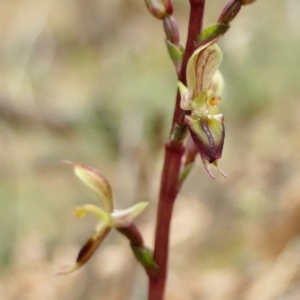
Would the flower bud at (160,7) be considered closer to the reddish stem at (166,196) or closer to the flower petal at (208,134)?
the reddish stem at (166,196)

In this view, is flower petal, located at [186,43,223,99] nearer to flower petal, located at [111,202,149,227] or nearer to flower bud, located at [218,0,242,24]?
flower bud, located at [218,0,242,24]

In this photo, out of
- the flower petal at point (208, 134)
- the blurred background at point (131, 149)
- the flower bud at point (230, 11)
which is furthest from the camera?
the blurred background at point (131, 149)

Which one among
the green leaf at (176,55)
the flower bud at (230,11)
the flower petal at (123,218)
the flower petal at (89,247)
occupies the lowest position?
the flower petal at (89,247)

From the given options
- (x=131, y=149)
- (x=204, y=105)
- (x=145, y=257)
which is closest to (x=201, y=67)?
(x=204, y=105)

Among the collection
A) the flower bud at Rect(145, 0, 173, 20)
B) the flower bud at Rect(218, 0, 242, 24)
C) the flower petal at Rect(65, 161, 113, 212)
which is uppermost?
the flower bud at Rect(218, 0, 242, 24)

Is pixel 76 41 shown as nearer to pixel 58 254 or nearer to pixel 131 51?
pixel 131 51

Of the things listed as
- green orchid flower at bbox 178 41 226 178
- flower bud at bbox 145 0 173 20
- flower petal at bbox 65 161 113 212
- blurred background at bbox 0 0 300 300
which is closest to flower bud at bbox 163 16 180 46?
flower bud at bbox 145 0 173 20

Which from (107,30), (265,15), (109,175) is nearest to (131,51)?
(107,30)

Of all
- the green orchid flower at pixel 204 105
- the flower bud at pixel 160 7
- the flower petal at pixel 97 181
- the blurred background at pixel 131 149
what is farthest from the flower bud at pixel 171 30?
the blurred background at pixel 131 149
